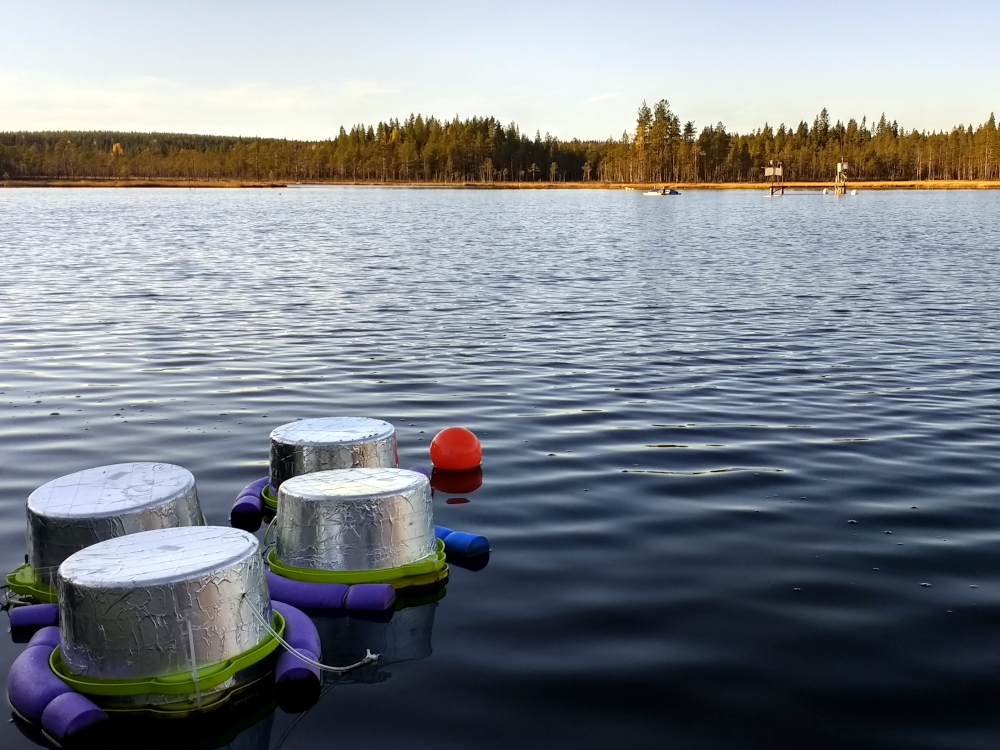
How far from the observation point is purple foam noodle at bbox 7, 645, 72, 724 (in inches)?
271

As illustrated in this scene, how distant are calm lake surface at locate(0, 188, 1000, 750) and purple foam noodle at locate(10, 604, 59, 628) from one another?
240mm

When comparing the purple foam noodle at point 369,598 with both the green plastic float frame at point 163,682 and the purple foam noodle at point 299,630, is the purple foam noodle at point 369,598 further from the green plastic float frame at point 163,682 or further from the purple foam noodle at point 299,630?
the green plastic float frame at point 163,682

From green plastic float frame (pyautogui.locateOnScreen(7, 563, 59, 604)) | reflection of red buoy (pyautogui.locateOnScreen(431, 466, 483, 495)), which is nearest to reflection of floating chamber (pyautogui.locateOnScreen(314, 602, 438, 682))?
green plastic float frame (pyautogui.locateOnScreen(7, 563, 59, 604))

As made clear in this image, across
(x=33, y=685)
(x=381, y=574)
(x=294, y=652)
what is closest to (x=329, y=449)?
(x=381, y=574)

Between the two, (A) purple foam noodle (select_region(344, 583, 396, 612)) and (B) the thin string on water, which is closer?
(B) the thin string on water

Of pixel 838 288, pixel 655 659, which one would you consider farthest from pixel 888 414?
pixel 838 288

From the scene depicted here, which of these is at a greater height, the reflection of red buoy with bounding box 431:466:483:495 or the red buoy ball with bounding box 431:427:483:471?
the red buoy ball with bounding box 431:427:483:471

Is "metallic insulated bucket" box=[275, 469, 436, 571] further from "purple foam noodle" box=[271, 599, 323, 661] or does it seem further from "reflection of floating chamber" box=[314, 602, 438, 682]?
"purple foam noodle" box=[271, 599, 323, 661]

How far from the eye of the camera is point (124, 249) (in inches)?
2105

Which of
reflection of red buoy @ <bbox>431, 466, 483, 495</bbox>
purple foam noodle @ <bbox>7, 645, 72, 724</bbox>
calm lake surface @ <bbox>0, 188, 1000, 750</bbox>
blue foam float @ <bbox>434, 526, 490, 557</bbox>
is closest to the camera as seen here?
purple foam noodle @ <bbox>7, 645, 72, 724</bbox>

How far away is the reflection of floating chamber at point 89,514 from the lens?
332 inches

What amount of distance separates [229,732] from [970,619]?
6.01 metres

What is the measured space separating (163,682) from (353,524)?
2375mm

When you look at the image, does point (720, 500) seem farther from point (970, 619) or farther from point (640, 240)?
point (640, 240)
